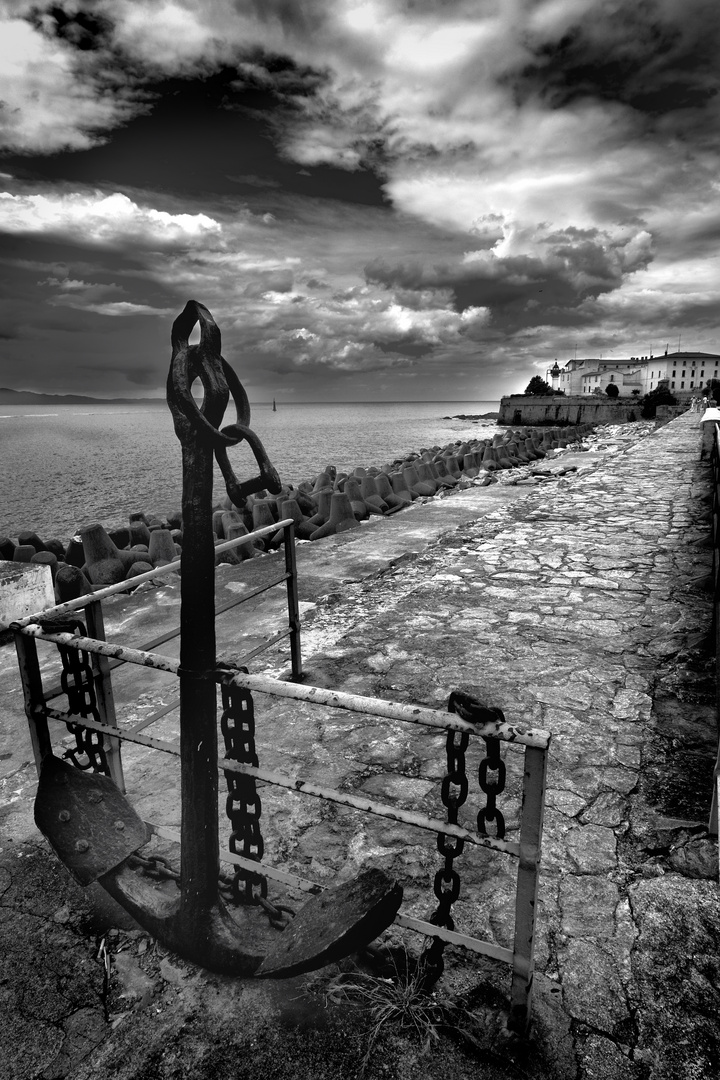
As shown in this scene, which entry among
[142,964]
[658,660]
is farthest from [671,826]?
[142,964]

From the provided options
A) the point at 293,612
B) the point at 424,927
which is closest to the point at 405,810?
the point at 424,927

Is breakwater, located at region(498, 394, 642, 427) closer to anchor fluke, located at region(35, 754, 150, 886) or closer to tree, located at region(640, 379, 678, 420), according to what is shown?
tree, located at region(640, 379, 678, 420)

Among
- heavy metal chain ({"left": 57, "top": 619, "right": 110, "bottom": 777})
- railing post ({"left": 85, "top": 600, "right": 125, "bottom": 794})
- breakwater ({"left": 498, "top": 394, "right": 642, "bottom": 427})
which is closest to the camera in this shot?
heavy metal chain ({"left": 57, "top": 619, "right": 110, "bottom": 777})

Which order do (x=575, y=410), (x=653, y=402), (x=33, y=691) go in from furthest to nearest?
(x=575, y=410)
(x=653, y=402)
(x=33, y=691)

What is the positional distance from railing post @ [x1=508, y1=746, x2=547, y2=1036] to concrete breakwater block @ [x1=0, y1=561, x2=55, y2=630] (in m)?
4.54

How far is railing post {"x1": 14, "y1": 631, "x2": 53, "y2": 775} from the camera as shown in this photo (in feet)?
7.57

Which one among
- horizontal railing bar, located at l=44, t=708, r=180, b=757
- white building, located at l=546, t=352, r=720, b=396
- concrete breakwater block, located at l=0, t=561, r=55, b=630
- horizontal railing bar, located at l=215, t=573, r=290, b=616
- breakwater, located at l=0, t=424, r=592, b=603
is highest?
white building, located at l=546, t=352, r=720, b=396

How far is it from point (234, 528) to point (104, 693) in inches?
301

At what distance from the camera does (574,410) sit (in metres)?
67.2

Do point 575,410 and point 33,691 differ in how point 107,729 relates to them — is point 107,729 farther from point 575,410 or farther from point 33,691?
point 575,410

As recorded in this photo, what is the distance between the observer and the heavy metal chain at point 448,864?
1592 mm

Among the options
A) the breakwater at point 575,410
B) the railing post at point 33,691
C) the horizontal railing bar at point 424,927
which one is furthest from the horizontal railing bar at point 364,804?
the breakwater at point 575,410

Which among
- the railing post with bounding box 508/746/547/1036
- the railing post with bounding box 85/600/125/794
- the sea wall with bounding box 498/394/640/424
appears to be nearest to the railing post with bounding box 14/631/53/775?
the railing post with bounding box 85/600/125/794

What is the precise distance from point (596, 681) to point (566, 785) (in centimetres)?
123
